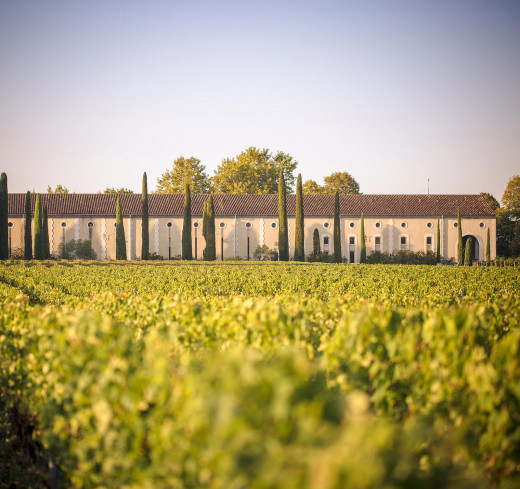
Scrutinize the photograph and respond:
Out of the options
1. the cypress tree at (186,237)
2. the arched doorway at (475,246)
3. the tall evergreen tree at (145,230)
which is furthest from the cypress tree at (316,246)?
the arched doorway at (475,246)

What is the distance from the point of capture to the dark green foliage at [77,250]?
48281 millimetres

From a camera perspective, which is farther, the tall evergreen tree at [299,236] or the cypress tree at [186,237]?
the tall evergreen tree at [299,236]

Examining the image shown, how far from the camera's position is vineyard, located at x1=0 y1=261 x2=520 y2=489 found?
6.47 ft

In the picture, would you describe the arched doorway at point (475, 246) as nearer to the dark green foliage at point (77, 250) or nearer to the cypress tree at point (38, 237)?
the dark green foliage at point (77, 250)

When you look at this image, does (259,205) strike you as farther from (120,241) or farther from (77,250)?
(77,250)

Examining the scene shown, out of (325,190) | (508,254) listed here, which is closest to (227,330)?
(508,254)

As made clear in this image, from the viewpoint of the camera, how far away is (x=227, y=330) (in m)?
4.92

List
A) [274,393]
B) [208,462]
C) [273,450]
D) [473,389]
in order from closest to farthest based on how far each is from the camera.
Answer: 1. [273,450]
2. [274,393]
3. [208,462]
4. [473,389]

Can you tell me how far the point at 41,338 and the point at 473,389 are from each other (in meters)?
→ 3.97

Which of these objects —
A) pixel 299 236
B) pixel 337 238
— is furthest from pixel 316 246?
pixel 299 236

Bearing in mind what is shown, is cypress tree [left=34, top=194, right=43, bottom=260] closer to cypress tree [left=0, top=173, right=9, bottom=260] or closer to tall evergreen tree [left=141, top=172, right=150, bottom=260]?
cypress tree [left=0, top=173, right=9, bottom=260]

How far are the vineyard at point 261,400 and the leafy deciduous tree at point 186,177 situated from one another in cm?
6287

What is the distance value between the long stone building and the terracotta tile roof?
0.35ft

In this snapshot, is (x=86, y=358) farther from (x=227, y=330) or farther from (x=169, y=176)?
(x=169, y=176)
